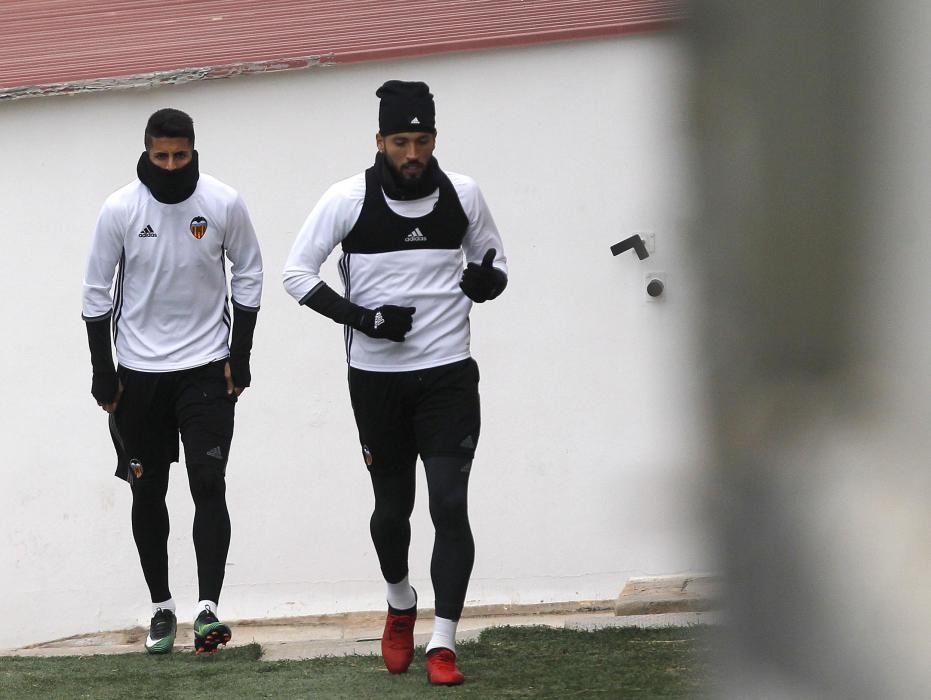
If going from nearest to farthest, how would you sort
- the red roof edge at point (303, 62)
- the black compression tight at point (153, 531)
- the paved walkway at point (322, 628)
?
1. the black compression tight at point (153, 531)
2. the paved walkway at point (322, 628)
3. the red roof edge at point (303, 62)

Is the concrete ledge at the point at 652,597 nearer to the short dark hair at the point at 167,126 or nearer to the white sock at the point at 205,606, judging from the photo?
the white sock at the point at 205,606

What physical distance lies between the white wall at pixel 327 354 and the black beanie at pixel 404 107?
90.6 inches

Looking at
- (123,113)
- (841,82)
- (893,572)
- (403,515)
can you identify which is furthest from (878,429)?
(123,113)

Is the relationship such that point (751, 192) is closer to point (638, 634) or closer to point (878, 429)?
point (878, 429)

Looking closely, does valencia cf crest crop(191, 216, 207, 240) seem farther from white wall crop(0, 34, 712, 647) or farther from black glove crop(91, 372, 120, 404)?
white wall crop(0, 34, 712, 647)

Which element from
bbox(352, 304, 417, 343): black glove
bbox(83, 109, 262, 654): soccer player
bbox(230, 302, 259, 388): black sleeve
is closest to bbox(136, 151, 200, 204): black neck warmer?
bbox(83, 109, 262, 654): soccer player

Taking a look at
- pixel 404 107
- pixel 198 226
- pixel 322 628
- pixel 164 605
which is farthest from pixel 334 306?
pixel 322 628

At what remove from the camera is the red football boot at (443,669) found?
16.5 feet

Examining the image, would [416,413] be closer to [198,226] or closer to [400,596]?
[400,596]

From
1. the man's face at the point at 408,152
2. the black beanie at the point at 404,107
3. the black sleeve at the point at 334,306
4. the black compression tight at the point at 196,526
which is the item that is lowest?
the black compression tight at the point at 196,526

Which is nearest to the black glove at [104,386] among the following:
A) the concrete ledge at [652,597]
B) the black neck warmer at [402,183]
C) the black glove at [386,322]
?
the black glove at [386,322]

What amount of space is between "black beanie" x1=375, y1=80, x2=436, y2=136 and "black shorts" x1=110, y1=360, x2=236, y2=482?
1396mm

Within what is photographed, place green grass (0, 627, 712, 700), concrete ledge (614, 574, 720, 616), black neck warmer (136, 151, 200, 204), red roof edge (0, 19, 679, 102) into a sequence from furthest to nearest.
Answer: red roof edge (0, 19, 679, 102)
concrete ledge (614, 574, 720, 616)
black neck warmer (136, 151, 200, 204)
green grass (0, 627, 712, 700)

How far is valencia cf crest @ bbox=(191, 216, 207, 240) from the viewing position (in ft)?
19.5
